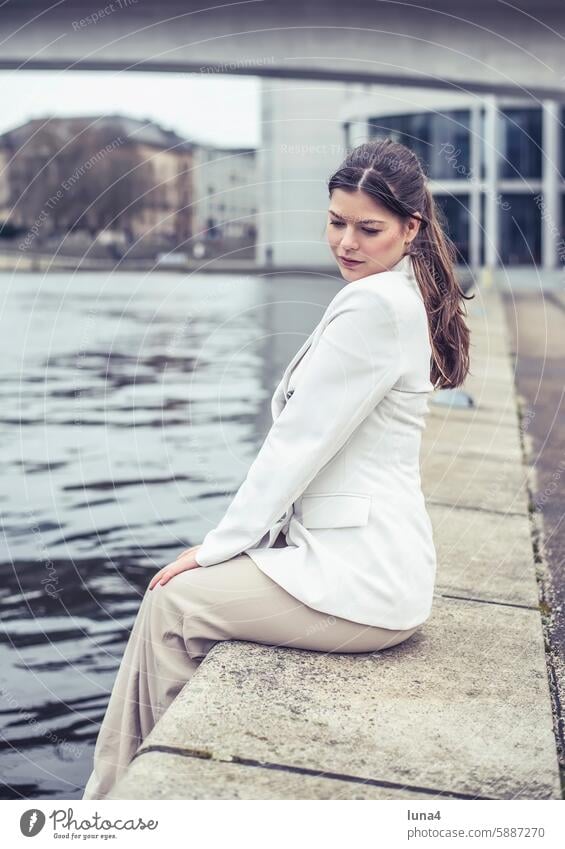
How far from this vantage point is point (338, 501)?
316cm

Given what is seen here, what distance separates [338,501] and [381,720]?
59 cm

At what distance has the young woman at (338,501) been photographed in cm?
308

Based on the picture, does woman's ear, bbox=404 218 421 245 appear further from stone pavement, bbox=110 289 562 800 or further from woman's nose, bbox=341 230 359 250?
stone pavement, bbox=110 289 562 800

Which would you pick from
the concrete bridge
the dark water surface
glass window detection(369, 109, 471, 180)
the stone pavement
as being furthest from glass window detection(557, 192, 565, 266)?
the stone pavement

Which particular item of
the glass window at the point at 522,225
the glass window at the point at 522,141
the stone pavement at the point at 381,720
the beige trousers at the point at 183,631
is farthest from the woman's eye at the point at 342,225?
the glass window at the point at 522,225

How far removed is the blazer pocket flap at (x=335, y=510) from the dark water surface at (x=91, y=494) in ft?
4.14

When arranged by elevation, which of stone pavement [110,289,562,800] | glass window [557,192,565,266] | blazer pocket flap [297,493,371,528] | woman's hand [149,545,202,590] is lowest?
glass window [557,192,565,266]

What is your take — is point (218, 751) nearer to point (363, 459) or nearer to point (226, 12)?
point (363, 459)

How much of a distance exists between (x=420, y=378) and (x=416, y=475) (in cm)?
27

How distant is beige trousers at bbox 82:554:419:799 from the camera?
307 cm

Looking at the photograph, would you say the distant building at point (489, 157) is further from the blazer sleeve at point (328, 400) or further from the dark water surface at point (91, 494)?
the blazer sleeve at point (328, 400)

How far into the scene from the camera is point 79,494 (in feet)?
24.6

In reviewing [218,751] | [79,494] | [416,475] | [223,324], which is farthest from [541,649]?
[223,324]

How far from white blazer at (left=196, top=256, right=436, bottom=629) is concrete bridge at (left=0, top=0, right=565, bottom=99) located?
1934 cm
